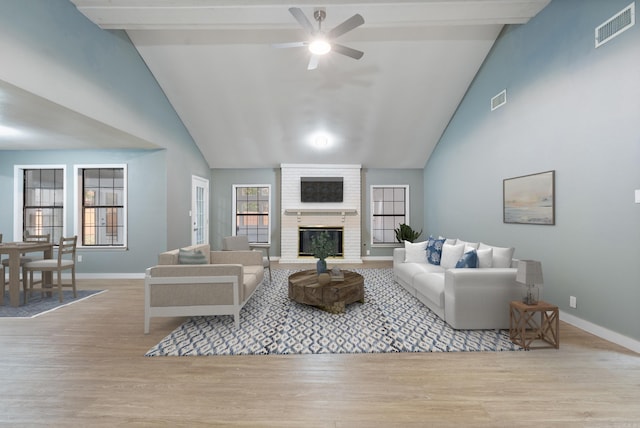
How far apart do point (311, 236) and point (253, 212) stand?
1.75 meters

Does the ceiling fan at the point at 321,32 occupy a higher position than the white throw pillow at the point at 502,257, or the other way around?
the ceiling fan at the point at 321,32

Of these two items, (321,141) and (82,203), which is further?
(321,141)

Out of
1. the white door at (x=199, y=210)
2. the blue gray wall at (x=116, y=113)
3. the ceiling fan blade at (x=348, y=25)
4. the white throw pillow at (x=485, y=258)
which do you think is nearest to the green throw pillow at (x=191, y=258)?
the blue gray wall at (x=116, y=113)

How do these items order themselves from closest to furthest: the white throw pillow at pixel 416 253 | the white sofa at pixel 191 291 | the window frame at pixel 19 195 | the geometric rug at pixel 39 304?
the white sofa at pixel 191 291 < the geometric rug at pixel 39 304 < the white throw pillow at pixel 416 253 < the window frame at pixel 19 195

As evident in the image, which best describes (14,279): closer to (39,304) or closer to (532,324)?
(39,304)

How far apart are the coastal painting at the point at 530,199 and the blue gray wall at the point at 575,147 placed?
0.30ft

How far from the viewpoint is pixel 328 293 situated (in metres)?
3.67

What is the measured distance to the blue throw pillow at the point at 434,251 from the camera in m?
4.58

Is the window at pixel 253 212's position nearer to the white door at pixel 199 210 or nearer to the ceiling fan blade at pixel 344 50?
the white door at pixel 199 210

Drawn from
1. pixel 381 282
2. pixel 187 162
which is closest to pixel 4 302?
pixel 187 162

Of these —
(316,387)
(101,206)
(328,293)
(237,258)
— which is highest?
(101,206)

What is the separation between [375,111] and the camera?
609cm

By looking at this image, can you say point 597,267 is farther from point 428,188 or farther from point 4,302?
point 4,302

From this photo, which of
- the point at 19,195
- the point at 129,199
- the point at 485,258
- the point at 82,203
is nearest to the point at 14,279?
the point at 129,199
